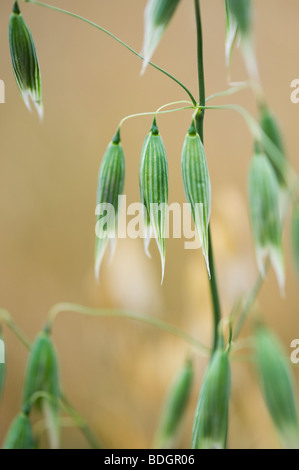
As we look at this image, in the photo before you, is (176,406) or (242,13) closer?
(242,13)

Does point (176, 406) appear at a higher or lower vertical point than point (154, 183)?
lower

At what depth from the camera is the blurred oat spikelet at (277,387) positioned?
0.28 m

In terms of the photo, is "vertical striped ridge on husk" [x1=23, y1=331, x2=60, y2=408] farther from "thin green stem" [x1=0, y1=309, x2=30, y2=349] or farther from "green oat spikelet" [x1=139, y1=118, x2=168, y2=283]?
"green oat spikelet" [x1=139, y1=118, x2=168, y2=283]

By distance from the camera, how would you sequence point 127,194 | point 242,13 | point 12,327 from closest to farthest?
point 242,13
point 12,327
point 127,194

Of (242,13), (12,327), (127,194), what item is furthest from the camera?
(127,194)

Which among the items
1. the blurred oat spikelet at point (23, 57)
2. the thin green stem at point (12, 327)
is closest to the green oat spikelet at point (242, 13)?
the blurred oat spikelet at point (23, 57)

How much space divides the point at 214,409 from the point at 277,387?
0.04 metres

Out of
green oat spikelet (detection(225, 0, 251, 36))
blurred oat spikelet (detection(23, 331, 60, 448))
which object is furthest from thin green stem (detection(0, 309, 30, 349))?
green oat spikelet (detection(225, 0, 251, 36))

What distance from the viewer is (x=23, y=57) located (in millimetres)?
279

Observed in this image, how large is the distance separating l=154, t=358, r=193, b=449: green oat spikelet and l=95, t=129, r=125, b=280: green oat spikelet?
16cm

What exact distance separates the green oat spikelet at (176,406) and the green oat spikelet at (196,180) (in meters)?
0.17

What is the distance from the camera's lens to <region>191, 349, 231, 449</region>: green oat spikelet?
0.28m

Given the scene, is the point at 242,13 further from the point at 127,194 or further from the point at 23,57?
the point at 127,194

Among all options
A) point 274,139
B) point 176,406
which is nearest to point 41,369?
point 176,406
